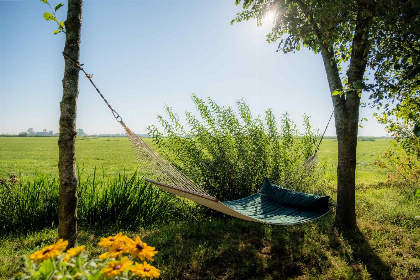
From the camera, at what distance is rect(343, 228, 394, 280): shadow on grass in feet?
6.98

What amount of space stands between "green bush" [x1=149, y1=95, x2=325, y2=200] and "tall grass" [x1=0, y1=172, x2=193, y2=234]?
0.54 meters

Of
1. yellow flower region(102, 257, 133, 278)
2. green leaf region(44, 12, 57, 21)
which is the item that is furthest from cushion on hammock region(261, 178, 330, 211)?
green leaf region(44, 12, 57, 21)

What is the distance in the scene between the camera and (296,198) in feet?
9.61

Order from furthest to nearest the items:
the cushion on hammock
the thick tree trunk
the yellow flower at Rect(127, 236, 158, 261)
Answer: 1. the thick tree trunk
2. the cushion on hammock
3. the yellow flower at Rect(127, 236, 158, 261)

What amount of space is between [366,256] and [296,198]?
2.65 ft

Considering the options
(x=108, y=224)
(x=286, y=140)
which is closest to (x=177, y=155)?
(x=108, y=224)

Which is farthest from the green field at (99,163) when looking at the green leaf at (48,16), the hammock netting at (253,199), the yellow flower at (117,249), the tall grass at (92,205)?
the yellow flower at (117,249)

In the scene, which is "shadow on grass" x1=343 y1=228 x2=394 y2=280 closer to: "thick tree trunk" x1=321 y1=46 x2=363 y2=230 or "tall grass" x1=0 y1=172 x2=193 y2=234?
"thick tree trunk" x1=321 y1=46 x2=363 y2=230

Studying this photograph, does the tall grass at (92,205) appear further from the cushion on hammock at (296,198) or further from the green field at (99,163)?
the cushion on hammock at (296,198)

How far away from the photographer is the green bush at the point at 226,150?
3.62 meters

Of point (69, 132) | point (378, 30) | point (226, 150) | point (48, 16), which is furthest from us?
point (226, 150)

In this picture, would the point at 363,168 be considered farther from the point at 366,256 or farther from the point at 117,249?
the point at 117,249

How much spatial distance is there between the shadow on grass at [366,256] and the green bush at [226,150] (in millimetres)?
950

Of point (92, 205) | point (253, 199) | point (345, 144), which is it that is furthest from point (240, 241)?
point (92, 205)
